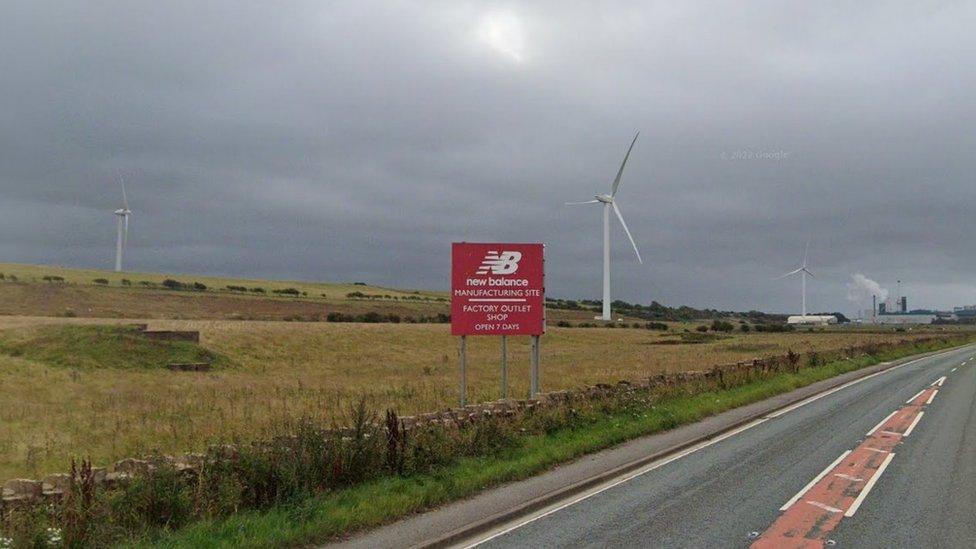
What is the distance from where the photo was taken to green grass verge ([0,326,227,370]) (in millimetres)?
41062

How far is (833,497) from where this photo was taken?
462 inches

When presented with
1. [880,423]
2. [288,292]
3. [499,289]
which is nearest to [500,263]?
[499,289]

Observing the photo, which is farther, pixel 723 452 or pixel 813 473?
pixel 723 452

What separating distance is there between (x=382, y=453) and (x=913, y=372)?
117ft

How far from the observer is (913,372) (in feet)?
135

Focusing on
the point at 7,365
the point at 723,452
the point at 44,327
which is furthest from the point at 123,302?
the point at 723,452

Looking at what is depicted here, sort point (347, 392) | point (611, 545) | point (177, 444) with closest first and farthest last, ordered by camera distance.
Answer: point (611, 545) < point (177, 444) < point (347, 392)

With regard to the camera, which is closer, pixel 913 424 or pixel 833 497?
pixel 833 497

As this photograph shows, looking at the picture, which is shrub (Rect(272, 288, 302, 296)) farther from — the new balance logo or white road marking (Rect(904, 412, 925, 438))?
white road marking (Rect(904, 412, 925, 438))

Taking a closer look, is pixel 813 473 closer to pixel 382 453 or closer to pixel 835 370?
pixel 382 453

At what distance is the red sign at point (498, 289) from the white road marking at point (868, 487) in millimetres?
8623

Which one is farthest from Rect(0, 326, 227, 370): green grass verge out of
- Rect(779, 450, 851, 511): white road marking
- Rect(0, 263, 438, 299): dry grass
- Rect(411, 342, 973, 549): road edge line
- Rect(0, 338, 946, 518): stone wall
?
Rect(0, 263, 438, 299): dry grass

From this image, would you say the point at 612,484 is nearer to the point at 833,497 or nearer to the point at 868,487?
the point at 833,497

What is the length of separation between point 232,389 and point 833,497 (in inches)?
964
